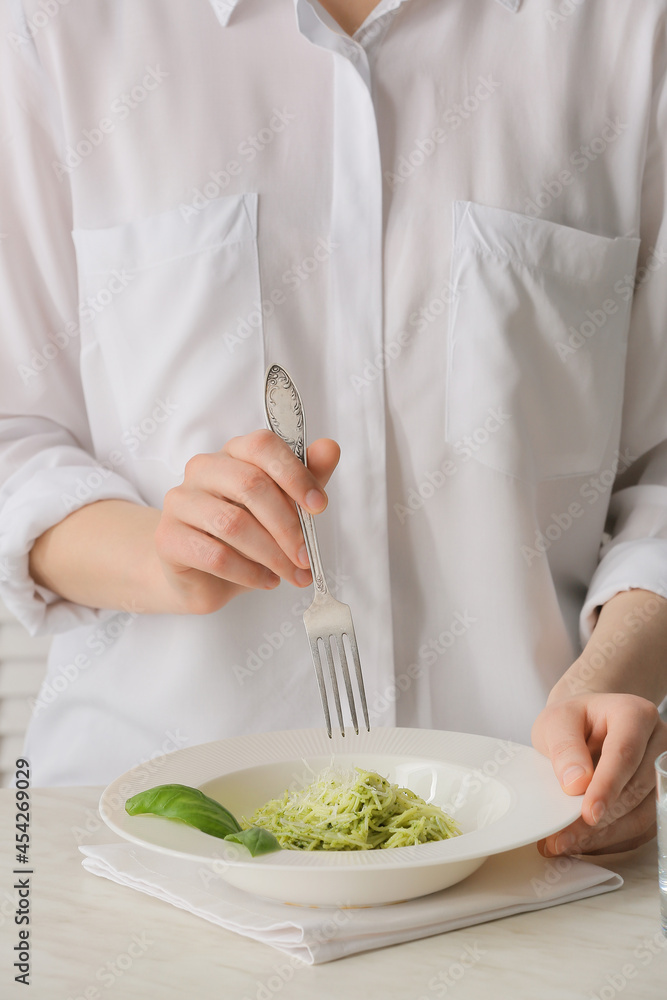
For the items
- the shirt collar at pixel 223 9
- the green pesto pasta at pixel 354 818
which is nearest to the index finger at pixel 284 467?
the green pesto pasta at pixel 354 818

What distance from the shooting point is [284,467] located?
2.81 ft

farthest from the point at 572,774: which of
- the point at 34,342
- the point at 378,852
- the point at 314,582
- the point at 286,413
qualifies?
the point at 34,342

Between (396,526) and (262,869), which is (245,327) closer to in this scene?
(396,526)

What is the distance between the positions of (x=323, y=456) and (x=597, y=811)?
395mm

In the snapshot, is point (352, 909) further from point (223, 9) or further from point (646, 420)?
point (223, 9)

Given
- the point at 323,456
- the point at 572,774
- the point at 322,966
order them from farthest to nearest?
the point at 323,456 < the point at 572,774 < the point at 322,966

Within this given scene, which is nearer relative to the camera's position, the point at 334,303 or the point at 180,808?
the point at 180,808

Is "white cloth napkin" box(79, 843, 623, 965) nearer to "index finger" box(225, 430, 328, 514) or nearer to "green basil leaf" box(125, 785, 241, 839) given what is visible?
"green basil leaf" box(125, 785, 241, 839)

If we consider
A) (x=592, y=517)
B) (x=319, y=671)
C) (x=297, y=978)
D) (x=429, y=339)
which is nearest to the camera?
(x=297, y=978)

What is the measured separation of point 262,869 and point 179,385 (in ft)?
2.26

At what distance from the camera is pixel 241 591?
1.08 metres

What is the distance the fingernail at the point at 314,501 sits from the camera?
33.4 inches

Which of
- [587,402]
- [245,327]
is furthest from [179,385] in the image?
[587,402]

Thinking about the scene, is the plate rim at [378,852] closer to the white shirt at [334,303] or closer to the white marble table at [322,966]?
the white marble table at [322,966]
